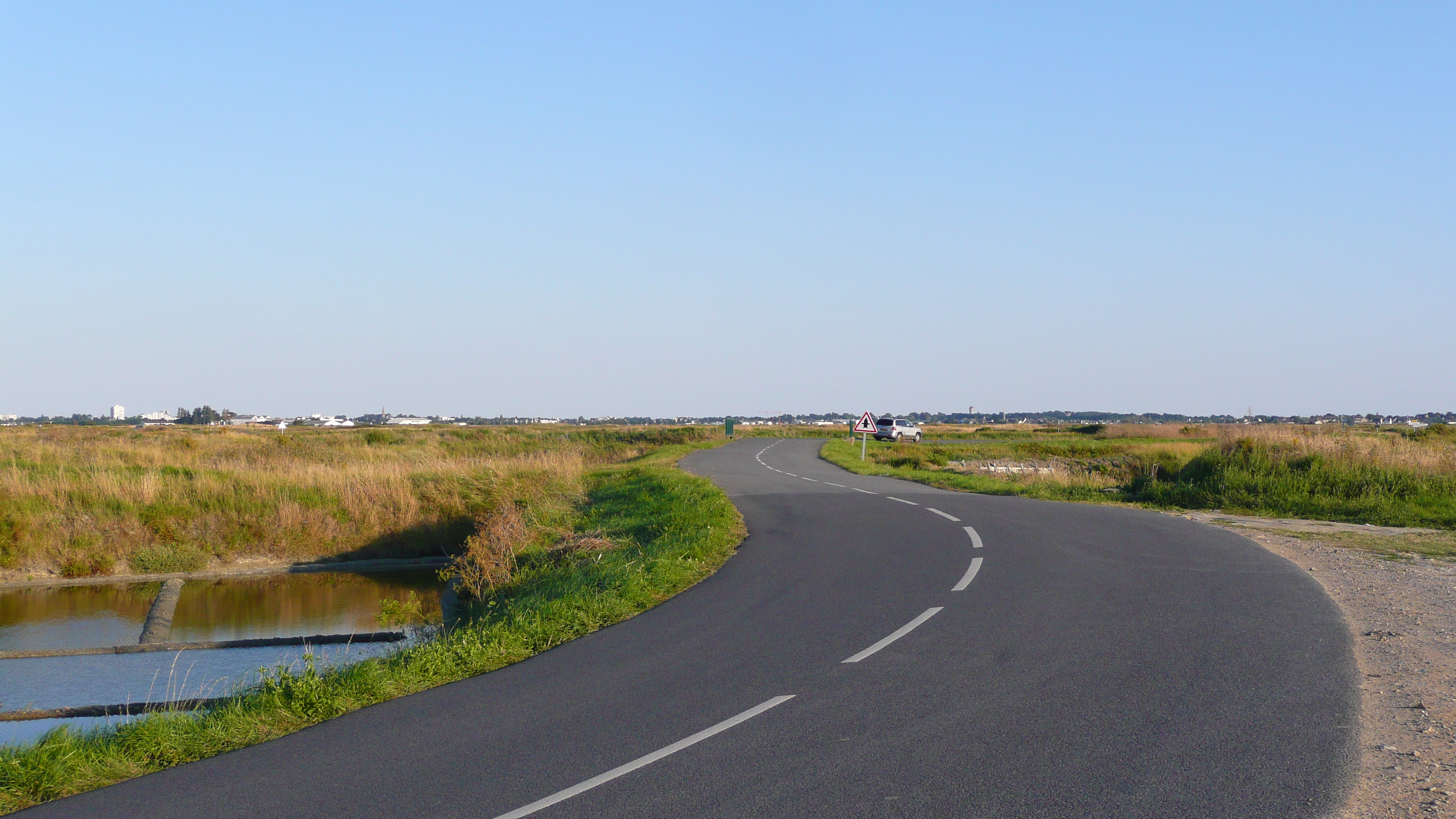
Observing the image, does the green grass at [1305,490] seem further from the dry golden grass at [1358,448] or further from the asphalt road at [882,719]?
the asphalt road at [882,719]

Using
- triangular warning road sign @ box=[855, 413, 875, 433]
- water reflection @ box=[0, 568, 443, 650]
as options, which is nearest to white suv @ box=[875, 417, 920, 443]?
triangular warning road sign @ box=[855, 413, 875, 433]

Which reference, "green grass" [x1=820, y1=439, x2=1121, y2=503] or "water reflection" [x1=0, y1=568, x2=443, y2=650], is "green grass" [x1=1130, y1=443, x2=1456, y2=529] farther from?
"water reflection" [x1=0, y1=568, x2=443, y2=650]

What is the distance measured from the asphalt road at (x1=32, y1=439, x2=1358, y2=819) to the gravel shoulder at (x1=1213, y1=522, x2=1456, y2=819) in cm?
17

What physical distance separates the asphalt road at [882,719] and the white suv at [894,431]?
5935 cm

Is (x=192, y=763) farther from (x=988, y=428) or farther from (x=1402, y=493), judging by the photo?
(x=988, y=428)

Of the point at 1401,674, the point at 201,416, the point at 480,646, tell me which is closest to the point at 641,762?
the point at 480,646

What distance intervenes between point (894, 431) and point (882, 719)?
215 ft

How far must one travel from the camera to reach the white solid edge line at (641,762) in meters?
5.10

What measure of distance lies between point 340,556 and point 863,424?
2187cm

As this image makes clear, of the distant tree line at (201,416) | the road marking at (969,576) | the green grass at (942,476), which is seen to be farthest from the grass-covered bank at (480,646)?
the distant tree line at (201,416)

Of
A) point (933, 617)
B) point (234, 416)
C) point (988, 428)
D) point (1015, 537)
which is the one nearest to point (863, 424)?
point (1015, 537)

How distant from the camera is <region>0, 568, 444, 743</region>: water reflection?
41.7 ft

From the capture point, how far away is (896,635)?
28.9 ft

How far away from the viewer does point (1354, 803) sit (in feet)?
15.3
